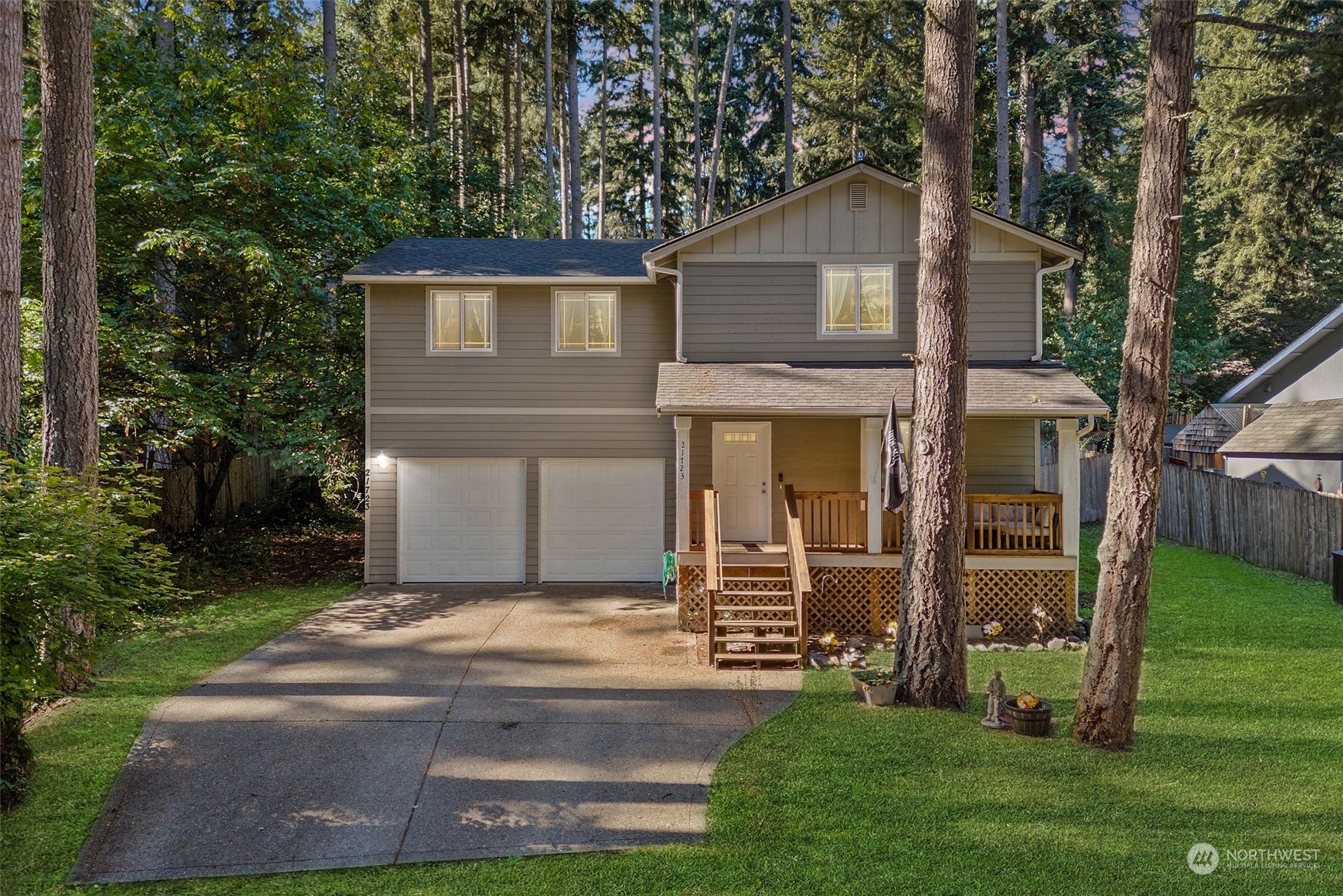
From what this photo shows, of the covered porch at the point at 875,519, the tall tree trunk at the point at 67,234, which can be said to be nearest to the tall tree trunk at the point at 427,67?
the covered porch at the point at 875,519

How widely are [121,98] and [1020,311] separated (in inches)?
589

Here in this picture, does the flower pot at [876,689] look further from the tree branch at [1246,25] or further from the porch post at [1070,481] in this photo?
the tree branch at [1246,25]

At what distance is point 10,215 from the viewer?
7160mm

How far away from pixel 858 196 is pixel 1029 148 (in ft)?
44.2

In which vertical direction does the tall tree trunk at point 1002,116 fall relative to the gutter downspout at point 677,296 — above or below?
above

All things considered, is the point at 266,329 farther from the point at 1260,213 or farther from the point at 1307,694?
the point at 1260,213

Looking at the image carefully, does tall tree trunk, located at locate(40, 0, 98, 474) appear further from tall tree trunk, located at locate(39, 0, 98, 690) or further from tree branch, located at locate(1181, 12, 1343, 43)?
tree branch, located at locate(1181, 12, 1343, 43)

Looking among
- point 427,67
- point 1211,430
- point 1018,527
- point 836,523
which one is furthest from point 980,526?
point 427,67

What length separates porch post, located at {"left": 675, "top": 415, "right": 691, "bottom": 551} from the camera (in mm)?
10539

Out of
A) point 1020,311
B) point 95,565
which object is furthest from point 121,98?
point 1020,311

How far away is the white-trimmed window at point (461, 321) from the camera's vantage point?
44.2ft

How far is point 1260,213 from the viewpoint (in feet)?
82.4

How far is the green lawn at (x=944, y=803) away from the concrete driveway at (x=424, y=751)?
0.24m

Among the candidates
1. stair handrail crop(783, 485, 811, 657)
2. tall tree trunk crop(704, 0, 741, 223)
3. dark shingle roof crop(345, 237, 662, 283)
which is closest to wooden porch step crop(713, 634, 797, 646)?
stair handrail crop(783, 485, 811, 657)
